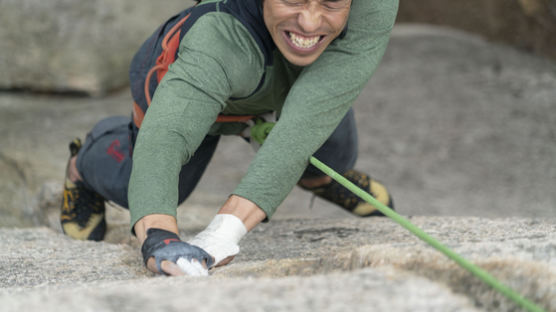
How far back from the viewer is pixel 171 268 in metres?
1.09

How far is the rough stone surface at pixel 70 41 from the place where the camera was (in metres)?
3.83

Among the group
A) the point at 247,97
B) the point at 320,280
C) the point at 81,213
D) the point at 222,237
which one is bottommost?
the point at 81,213

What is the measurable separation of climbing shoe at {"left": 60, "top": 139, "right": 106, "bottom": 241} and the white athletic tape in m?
0.82

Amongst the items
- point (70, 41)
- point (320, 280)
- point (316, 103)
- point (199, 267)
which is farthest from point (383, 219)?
point (70, 41)

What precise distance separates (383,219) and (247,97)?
0.59m

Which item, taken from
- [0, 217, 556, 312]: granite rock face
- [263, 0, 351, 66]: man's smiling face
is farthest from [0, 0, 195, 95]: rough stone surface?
[263, 0, 351, 66]: man's smiling face

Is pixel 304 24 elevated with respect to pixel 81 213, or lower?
elevated

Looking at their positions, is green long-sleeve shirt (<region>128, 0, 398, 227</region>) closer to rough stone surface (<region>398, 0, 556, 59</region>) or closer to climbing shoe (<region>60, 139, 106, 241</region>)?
climbing shoe (<region>60, 139, 106, 241</region>)

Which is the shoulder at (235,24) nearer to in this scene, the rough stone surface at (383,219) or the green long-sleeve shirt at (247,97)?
the green long-sleeve shirt at (247,97)

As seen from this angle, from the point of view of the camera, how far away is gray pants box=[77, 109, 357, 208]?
5.65 ft

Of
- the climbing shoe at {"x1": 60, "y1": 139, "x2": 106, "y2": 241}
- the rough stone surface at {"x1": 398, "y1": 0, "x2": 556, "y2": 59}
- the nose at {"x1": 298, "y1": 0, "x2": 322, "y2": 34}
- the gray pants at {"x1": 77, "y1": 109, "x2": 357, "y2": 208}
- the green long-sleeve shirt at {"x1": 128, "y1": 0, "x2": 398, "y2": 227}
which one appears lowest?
the climbing shoe at {"x1": 60, "y1": 139, "x2": 106, "y2": 241}

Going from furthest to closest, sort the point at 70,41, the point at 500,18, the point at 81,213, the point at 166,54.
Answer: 1. the point at 500,18
2. the point at 70,41
3. the point at 81,213
4. the point at 166,54

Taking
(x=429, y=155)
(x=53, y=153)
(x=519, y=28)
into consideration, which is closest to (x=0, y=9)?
(x=53, y=153)

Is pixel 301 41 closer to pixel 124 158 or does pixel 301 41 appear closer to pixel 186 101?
pixel 186 101
